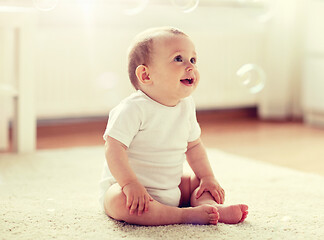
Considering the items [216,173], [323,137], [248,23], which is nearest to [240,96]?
[248,23]

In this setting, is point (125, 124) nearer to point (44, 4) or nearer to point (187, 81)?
point (187, 81)

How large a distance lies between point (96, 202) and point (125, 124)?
10.5 inches

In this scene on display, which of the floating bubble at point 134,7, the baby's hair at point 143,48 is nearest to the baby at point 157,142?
the baby's hair at point 143,48

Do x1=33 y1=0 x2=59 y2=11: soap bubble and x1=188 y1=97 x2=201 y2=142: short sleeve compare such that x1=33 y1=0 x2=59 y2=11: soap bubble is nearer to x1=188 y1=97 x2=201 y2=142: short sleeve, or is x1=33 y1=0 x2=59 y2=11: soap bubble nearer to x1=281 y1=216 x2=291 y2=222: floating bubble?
x1=188 y1=97 x2=201 y2=142: short sleeve

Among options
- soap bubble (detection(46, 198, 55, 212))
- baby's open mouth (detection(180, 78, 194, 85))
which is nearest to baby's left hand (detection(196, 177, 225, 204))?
baby's open mouth (detection(180, 78, 194, 85))

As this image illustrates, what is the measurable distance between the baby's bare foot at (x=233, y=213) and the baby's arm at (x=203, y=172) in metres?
0.06

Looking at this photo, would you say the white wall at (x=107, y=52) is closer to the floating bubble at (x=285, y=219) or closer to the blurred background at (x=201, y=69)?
the blurred background at (x=201, y=69)

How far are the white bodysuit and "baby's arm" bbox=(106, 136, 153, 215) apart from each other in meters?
0.03

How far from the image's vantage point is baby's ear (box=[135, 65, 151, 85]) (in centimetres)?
111

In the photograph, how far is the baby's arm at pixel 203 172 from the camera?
1149 mm

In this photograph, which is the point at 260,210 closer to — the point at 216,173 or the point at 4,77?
the point at 216,173

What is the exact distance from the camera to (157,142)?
1.12 metres

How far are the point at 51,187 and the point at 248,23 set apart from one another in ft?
5.94

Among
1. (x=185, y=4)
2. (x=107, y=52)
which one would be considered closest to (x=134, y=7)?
(x=107, y=52)
